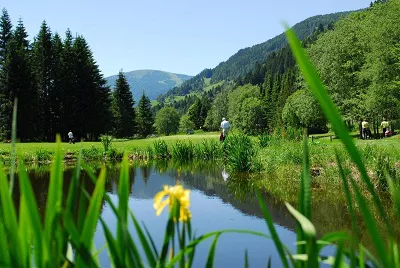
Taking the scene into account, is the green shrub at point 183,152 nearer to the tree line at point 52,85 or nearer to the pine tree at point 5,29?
the tree line at point 52,85

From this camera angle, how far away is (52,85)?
44.6 metres

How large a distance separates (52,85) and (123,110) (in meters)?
14.6

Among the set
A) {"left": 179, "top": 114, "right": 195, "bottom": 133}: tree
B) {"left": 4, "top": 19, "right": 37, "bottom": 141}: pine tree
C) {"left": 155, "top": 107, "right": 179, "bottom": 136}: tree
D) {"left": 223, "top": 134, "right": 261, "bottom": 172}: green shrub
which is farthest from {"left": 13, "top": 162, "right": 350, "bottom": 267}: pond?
{"left": 179, "top": 114, "right": 195, "bottom": 133}: tree

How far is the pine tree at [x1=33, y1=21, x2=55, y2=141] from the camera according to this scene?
42906mm

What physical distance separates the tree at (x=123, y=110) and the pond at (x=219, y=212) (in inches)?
1639

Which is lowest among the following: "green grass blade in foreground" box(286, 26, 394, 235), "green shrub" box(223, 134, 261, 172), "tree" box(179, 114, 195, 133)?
"green shrub" box(223, 134, 261, 172)

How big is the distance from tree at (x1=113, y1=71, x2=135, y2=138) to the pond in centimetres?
4163

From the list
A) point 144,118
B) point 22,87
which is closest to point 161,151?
point 22,87

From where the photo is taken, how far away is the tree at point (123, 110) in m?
57.1

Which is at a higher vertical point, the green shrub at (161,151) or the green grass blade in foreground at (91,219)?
the green grass blade in foreground at (91,219)

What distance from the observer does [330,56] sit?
35.7 metres

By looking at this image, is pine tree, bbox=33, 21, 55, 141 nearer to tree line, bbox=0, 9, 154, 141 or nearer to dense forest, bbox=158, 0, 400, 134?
tree line, bbox=0, 9, 154, 141

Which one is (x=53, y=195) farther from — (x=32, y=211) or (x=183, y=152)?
(x=183, y=152)

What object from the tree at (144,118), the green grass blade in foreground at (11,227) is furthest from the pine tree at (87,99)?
the green grass blade in foreground at (11,227)
